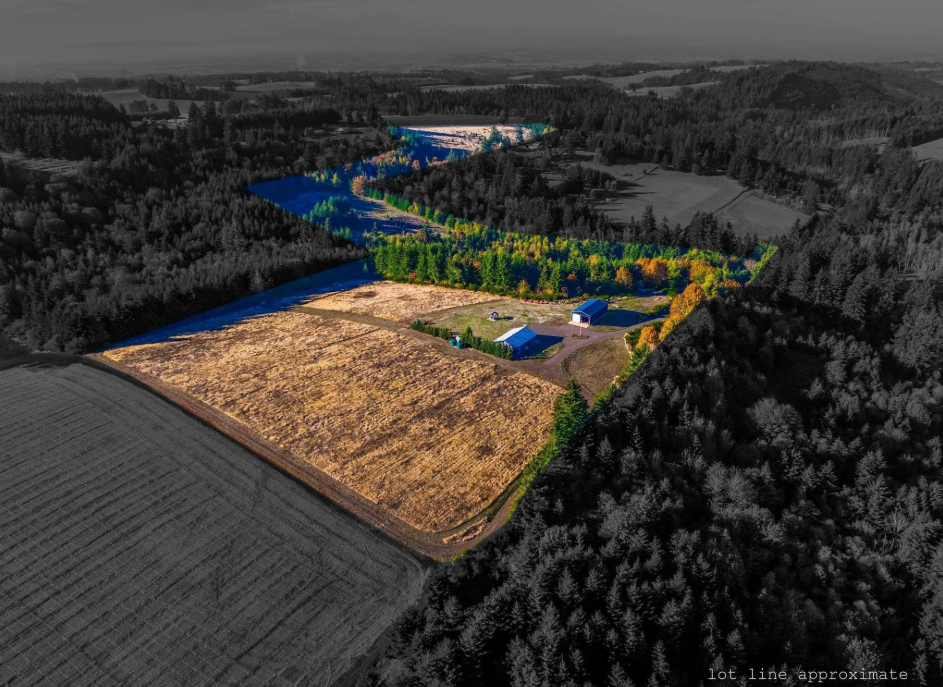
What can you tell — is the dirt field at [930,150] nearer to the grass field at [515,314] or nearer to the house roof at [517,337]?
the grass field at [515,314]

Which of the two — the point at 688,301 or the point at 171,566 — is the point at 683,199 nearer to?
the point at 688,301

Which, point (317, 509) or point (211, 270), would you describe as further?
point (211, 270)

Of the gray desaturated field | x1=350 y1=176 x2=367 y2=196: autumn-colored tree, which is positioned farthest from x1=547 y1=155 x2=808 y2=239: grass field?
the gray desaturated field

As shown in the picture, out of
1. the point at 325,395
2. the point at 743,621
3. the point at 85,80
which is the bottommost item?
the point at 743,621

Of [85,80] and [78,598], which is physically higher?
[85,80]

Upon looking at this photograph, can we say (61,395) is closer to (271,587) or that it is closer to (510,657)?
(271,587)

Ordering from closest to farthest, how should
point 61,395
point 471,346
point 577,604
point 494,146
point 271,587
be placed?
point 577,604 < point 271,587 < point 61,395 < point 471,346 < point 494,146

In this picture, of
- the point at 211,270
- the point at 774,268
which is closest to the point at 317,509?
the point at 211,270
